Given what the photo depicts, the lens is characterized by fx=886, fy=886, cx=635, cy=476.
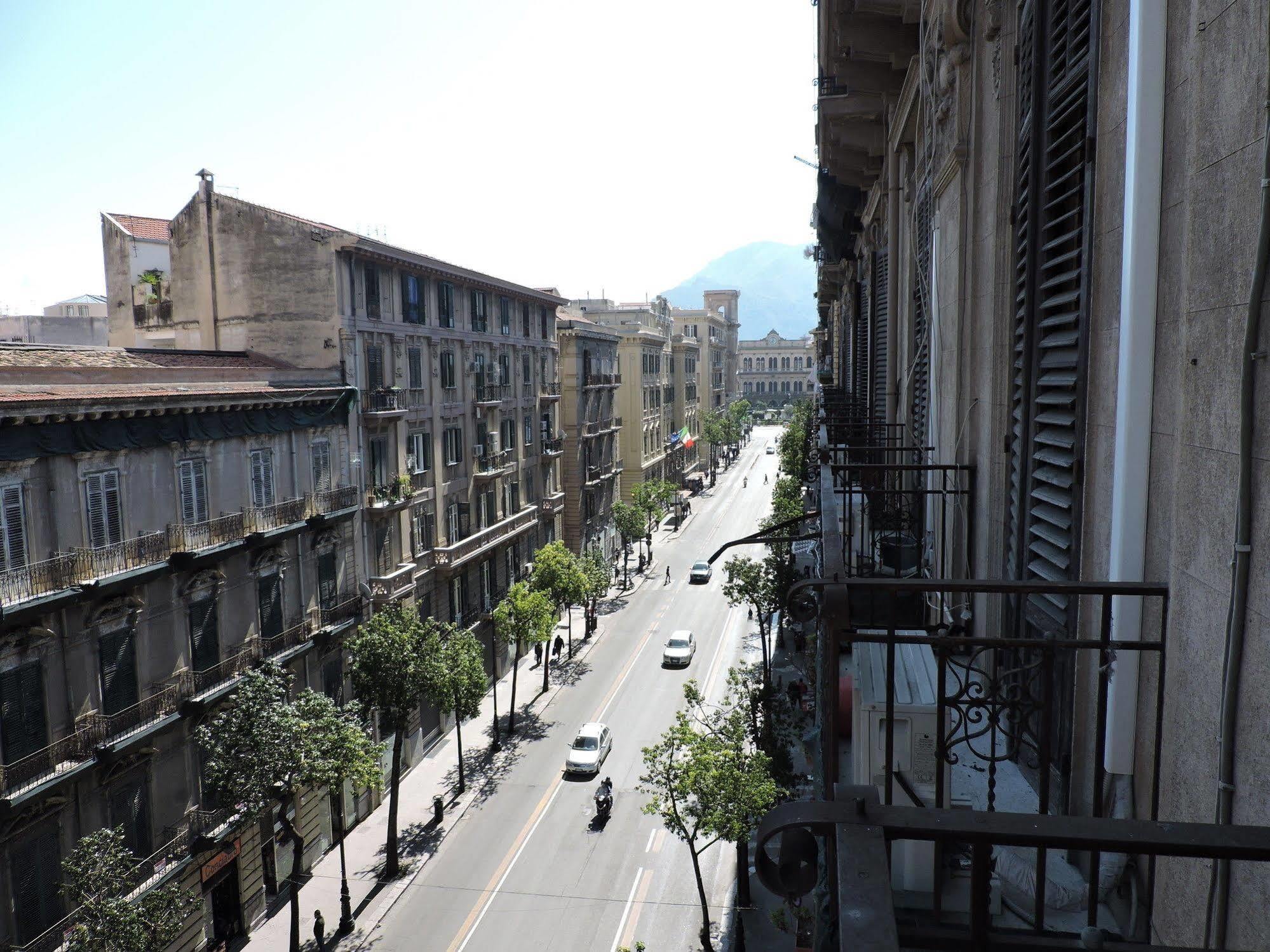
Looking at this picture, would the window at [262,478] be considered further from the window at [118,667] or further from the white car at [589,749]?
the white car at [589,749]

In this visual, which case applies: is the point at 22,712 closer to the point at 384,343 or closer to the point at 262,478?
the point at 262,478

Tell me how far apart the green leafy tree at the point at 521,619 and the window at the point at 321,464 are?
Answer: 9990 mm

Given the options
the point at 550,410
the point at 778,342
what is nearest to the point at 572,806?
the point at 550,410

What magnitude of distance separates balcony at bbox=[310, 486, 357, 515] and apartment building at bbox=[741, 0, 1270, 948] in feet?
68.6

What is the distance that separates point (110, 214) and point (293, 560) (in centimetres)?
1447

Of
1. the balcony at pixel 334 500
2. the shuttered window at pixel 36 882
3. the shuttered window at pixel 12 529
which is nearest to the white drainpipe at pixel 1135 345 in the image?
the shuttered window at pixel 12 529

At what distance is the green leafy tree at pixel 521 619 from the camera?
34.3m

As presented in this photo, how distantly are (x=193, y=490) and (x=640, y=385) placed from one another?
5045 cm

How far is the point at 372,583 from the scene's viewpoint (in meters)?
28.9

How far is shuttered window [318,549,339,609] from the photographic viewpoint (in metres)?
26.4

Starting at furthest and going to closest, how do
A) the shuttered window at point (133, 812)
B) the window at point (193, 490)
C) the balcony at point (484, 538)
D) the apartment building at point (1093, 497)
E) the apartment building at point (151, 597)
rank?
the balcony at point (484, 538), the window at point (193, 490), the shuttered window at point (133, 812), the apartment building at point (151, 597), the apartment building at point (1093, 497)

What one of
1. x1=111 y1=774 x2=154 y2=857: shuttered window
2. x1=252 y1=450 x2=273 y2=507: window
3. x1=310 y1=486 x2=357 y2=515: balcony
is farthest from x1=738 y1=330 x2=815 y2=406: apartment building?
x1=111 y1=774 x2=154 y2=857: shuttered window

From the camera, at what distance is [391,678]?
81.7ft

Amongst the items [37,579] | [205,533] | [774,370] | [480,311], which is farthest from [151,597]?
[774,370]
